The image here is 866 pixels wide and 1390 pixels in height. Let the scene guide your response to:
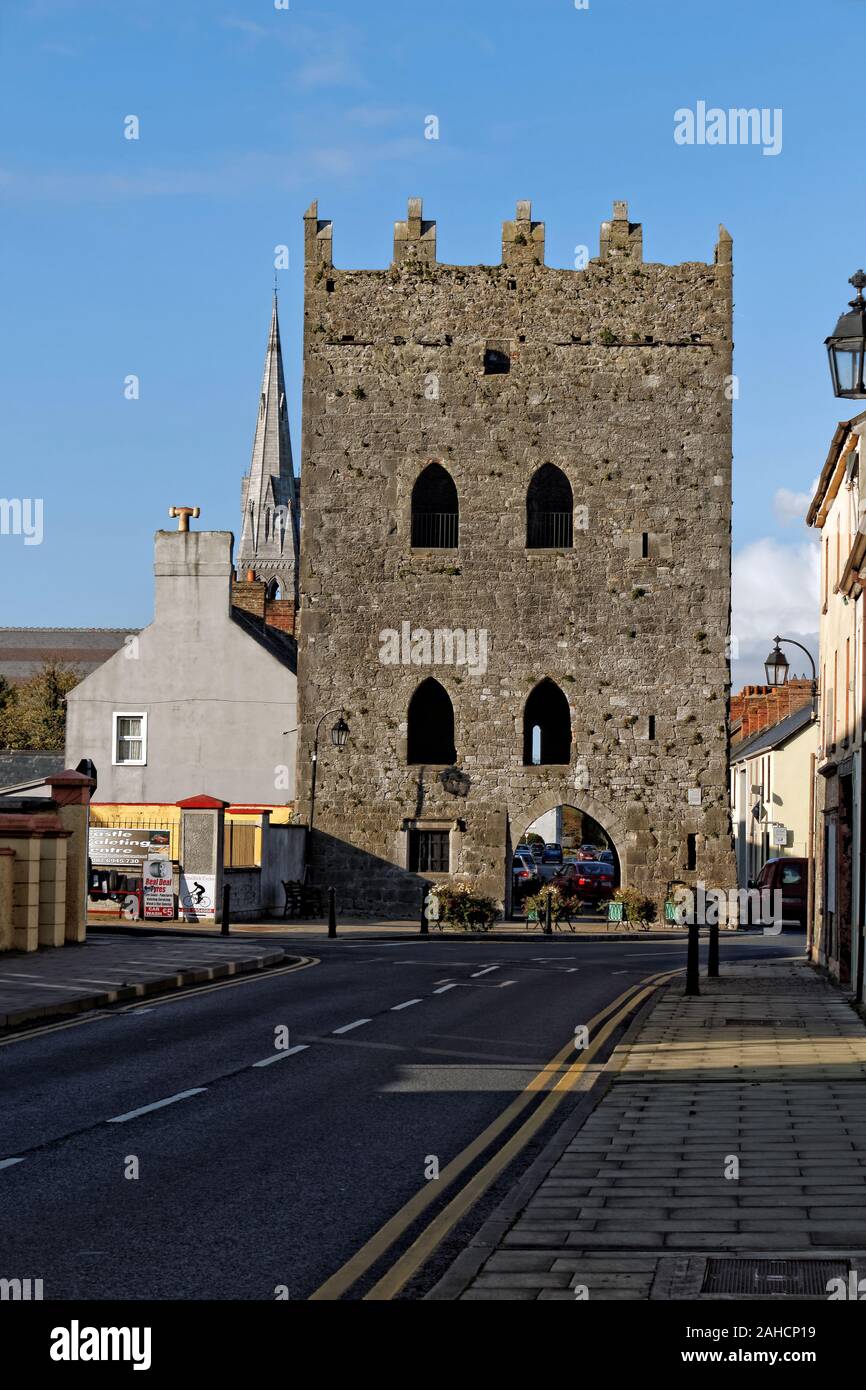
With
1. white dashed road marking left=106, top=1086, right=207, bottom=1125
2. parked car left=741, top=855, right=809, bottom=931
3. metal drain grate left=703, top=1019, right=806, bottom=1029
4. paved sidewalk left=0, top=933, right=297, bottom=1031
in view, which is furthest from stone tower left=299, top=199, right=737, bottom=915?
white dashed road marking left=106, top=1086, right=207, bottom=1125

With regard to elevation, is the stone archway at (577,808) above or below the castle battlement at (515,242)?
below

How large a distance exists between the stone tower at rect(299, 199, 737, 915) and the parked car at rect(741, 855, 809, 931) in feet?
6.44

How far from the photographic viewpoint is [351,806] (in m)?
46.0

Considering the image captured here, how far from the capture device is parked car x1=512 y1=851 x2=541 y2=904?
177ft

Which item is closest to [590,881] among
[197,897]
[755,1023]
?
[197,897]

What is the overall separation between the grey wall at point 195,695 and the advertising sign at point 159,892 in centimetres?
972

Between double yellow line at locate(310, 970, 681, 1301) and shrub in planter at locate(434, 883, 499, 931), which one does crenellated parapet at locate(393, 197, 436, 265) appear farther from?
double yellow line at locate(310, 970, 681, 1301)

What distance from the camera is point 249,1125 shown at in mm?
11758

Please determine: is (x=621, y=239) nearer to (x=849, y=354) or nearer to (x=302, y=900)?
(x=302, y=900)

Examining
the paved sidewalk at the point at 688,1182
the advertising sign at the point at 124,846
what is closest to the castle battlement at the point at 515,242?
the advertising sign at the point at 124,846

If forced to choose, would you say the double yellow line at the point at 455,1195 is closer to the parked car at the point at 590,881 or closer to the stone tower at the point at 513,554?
the stone tower at the point at 513,554

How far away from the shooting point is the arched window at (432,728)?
47531 mm
